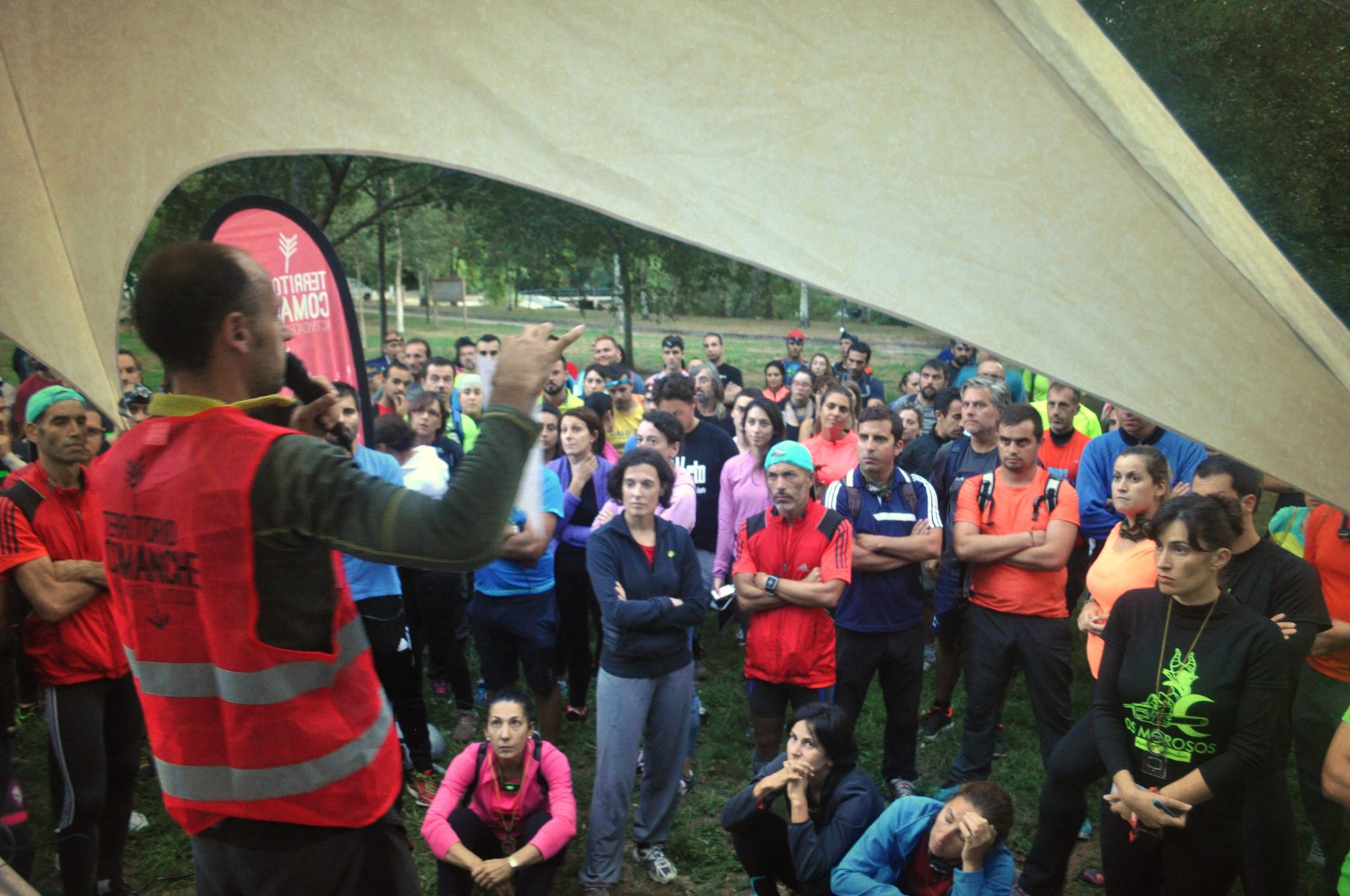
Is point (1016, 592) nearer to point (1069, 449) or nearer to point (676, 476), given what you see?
point (676, 476)

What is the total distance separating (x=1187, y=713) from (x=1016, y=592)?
1394 millimetres

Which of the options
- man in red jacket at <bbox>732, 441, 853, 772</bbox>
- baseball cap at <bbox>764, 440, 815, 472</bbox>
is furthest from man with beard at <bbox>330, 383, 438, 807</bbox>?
baseball cap at <bbox>764, 440, 815, 472</bbox>

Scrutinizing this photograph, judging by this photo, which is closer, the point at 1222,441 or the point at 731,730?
the point at 1222,441

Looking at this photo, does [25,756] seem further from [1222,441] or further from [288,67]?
[1222,441]

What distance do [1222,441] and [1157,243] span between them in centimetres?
43

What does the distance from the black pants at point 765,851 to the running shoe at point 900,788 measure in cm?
102

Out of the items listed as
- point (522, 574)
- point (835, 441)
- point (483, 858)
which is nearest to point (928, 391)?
point (835, 441)

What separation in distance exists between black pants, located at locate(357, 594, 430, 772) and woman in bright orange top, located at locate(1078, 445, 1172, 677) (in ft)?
10.3

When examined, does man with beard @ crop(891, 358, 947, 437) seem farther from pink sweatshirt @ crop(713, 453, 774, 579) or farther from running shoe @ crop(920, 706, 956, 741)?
running shoe @ crop(920, 706, 956, 741)

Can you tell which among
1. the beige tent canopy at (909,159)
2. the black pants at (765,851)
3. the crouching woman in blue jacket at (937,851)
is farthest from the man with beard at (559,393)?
the beige tent canopy at (909,159)

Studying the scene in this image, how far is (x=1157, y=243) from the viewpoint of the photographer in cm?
189

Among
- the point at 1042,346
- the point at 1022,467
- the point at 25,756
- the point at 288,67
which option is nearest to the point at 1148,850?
the point at 1022,467

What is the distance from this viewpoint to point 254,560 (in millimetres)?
1562

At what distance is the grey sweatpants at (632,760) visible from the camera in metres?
4.12
